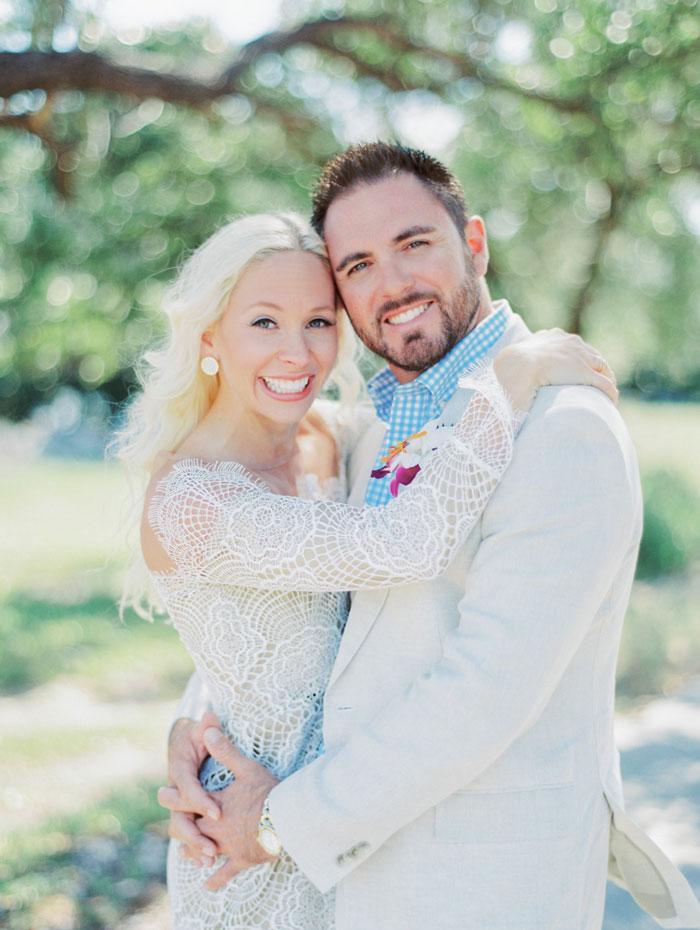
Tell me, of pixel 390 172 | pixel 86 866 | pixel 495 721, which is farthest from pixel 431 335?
pixel 86 866

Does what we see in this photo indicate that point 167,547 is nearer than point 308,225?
Yes

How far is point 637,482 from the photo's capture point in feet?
6.82

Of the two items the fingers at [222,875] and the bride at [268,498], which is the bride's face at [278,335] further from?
the fingers at [222,875]

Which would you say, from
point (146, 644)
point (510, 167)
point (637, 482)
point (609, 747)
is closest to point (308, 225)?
point (637, 482)

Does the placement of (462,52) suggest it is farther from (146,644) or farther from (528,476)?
(146,644)

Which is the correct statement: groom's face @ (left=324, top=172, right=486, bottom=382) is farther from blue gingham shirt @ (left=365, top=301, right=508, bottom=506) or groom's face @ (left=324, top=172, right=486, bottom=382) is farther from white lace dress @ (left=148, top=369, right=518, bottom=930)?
white lace dress @ (left=148, top=369, right=518, bottom=930)

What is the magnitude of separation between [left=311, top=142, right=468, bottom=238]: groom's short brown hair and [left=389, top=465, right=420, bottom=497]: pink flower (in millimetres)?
813

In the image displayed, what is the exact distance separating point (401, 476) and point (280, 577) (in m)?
0.45

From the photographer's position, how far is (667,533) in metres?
10.3

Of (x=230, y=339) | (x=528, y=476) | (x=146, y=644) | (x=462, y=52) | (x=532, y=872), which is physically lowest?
(x=146, y=644)

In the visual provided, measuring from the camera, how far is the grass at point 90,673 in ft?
13.0

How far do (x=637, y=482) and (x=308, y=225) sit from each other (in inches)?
49.5

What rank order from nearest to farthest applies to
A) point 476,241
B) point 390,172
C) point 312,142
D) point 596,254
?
point 390,172
point 476,241
point 312,142
point 596,254

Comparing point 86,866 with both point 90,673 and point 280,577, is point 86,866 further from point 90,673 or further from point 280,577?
point 90,673
